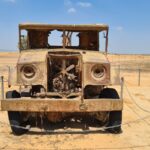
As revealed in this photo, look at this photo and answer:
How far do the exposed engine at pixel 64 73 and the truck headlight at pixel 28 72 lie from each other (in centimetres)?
45

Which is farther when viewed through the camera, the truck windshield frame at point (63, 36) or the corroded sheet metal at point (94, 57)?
the truck windshield frame at point (63, 36)

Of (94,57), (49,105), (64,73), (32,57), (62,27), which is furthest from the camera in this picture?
(62,27)

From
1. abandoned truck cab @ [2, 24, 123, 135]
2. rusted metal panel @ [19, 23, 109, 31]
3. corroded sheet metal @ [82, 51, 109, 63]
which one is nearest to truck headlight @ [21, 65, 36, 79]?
abandoned truck cab @ [2, 24, 123, 135]

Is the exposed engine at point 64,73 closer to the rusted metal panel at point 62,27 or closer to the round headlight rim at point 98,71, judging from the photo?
the round headlight rim at point 98,71

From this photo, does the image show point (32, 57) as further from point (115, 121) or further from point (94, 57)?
point (115, 121)

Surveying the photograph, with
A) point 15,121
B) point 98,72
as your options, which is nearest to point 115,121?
point 98,72

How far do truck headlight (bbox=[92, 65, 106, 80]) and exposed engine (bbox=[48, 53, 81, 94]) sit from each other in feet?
1.21

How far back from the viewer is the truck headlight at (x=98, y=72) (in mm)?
7581

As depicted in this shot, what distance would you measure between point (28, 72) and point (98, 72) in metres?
1.45

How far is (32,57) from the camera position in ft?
25.8

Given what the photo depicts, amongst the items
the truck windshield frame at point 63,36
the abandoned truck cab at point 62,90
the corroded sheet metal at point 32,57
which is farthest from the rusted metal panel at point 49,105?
the truck windshield frame at point 63,36

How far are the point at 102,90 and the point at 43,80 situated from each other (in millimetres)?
1668

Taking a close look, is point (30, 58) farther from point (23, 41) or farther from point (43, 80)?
point (23, 41)

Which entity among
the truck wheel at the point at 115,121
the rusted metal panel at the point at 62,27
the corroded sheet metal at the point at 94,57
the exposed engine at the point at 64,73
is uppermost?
the rusted metal panel at the point at 62,27
